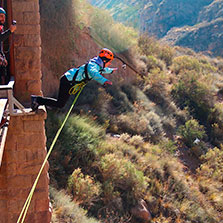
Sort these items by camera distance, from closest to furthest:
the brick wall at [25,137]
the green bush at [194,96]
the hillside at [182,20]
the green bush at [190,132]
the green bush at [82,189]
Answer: the brick wall at [25,137] < the green bush at [82,189] < the green bush at [190,132] < the green bush at [194,96] < the hillside at [182,20]

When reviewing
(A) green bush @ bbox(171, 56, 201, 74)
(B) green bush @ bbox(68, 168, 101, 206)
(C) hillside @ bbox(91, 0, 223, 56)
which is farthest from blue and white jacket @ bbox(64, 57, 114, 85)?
(C) hillside @ bbox(91, 0, 223, 56)

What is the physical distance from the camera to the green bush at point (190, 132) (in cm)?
1262

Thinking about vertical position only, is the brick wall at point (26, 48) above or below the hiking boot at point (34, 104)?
above

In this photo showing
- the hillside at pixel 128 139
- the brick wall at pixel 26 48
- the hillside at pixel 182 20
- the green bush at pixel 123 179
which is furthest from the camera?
the hillside at pixel 182 20

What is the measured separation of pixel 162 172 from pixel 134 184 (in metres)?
1.68

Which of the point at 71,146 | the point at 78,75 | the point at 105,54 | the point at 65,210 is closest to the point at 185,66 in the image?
the point at 71,146

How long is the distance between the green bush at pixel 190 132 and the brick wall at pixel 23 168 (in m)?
8.71

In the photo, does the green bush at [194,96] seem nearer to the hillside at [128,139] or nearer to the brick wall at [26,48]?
the hillside at [128,139]

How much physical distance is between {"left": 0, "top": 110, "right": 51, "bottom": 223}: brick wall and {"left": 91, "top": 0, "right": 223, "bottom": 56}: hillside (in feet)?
121

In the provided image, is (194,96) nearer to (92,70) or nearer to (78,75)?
(78,75)

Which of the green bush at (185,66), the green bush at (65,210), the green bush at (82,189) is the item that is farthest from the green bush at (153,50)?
the green bush at (65,210)

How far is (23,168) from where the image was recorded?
4840 mm

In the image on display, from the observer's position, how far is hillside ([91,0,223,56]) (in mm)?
41312

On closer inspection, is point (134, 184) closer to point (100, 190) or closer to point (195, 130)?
point (100, 190)
